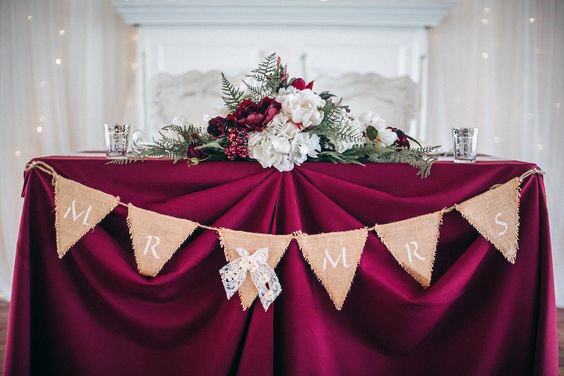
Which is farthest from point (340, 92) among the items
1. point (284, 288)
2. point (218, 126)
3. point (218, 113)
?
point (284, 288)

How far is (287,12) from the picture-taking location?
2.75m

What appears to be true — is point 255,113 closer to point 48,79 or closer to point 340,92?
point 340,92

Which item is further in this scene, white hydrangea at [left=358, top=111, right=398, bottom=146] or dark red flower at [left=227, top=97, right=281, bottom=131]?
white hydrangea at [left=358, top=111, right=398, bottom=146]

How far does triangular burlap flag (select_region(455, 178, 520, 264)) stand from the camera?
4.66 feet

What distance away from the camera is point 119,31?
291cm

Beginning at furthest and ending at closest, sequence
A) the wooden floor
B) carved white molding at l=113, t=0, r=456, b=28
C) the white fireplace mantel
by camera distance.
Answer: the white fireplace mantel → carved white molding at l=113, t=0, r=456, b=28 → the wooden floor

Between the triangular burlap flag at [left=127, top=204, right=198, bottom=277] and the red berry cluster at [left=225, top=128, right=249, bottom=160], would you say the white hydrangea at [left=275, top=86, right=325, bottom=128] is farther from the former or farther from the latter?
the triangular burlap flag at [left=127, top=204, right=198, bottom=277]

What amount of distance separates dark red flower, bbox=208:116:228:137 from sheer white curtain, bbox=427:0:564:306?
1842 millimetres

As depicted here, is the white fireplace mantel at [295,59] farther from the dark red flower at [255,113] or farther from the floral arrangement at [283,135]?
the dark red flower at [255,113]

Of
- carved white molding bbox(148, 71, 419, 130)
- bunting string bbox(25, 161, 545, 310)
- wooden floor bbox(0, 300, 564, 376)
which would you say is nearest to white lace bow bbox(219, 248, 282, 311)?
bunting string bbox(25, 161, 545, 310)

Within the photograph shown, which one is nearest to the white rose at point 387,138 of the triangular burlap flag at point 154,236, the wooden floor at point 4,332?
the triangular burlap flag at point 154,236

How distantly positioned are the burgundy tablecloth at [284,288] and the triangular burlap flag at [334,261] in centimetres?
4

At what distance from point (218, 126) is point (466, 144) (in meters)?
0.80

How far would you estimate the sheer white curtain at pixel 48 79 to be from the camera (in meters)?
2.76
